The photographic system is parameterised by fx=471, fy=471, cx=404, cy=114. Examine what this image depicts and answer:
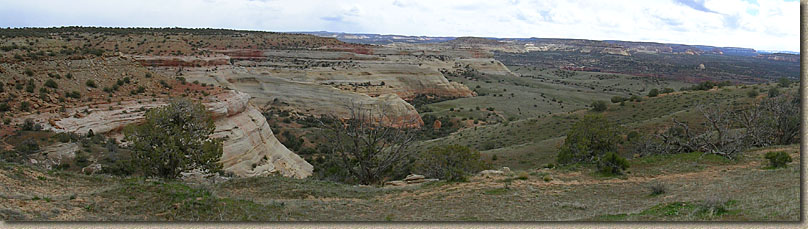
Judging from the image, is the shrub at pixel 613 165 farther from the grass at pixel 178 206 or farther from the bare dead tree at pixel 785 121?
the grass at pixel 178 206

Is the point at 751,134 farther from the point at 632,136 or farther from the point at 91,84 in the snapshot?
the point at 91,84

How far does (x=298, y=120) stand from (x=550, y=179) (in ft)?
87.5

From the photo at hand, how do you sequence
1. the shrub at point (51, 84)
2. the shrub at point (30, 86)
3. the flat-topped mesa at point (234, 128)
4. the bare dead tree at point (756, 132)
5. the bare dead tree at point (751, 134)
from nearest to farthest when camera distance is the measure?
the bare dead tree at point (751, 134) → the flat-topped mesa at point (234, 128) → the bare dead tree at point (756, 132) → the shrub at point (30, 86) → the shrub at point (51, 84)

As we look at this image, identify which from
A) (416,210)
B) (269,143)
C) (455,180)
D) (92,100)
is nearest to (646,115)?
(455,180)

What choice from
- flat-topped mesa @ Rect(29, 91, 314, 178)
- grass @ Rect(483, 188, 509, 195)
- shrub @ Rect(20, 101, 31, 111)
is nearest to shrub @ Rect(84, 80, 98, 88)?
flat-topped mesa @ Rect(29, 91, 314, 178)

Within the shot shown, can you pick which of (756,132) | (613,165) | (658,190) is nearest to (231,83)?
(613,165)

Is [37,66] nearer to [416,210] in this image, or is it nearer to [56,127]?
[56,127]

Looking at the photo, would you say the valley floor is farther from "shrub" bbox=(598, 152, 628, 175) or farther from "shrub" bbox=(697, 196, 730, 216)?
"shrub" bbox=(598, 152, 628, 175)

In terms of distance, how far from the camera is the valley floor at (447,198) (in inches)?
312

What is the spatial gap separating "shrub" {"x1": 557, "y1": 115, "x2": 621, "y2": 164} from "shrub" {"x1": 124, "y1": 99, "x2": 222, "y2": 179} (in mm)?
12198

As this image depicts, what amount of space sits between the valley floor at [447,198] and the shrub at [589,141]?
2.99 meters

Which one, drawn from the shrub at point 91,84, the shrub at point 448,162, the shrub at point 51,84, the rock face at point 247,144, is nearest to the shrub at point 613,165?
the shrub at point 448,162

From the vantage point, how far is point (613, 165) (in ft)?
45.6

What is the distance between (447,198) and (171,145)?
8.17 meters
